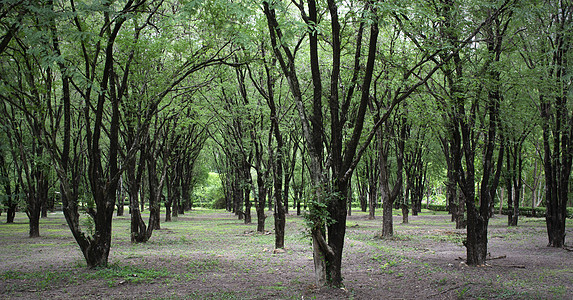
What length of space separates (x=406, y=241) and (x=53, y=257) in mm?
11702

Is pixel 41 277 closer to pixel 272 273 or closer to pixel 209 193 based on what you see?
pixel 272 273

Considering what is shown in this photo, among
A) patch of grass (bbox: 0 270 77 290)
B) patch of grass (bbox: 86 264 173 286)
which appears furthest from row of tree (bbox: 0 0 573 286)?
patch of grass (bbox: 0 270 77 290)

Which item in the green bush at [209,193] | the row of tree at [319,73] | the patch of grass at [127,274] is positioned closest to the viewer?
the row of tree at [319,73]

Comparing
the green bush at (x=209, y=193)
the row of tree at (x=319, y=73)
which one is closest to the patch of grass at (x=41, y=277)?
the row of tree at (x=319, y=73)

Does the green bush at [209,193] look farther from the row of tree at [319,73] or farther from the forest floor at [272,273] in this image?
the forest floor at [272,273]

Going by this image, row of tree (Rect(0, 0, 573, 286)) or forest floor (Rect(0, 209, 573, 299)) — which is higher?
row of tree (Rect(0, 0, 573, 286))

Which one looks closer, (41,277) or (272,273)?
(41,277)

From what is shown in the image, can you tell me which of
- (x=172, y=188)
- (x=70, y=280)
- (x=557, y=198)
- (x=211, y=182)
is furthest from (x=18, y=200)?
(x=211, y=182)

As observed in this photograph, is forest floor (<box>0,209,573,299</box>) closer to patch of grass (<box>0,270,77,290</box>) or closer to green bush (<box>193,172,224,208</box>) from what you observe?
patch of grass (<box>0,270,77,290</box>)

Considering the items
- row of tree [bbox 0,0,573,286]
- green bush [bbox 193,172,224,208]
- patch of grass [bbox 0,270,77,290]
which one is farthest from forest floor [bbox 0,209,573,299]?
green bush [bbox 193,172,224,208]

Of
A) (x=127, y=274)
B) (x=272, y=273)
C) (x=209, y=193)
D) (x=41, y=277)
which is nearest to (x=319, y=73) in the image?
(x=272, y=273)

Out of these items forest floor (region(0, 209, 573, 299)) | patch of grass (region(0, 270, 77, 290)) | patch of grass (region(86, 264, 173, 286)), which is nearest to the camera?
forest floor (region(0, 209, 573, 299))

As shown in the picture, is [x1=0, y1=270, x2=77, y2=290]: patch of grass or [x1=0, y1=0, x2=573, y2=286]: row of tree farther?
[x1=0, y1=270, x2=77, y2=290]: patch of grass

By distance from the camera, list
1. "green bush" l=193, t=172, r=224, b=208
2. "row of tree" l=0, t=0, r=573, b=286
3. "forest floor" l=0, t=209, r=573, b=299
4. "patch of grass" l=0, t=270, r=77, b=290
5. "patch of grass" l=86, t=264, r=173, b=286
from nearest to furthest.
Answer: "row of tree" l=0, t=0, r=573, b=286 → "forest floor" l=0, t=209, r=573, b=299 → "patch of grass" l=0, t=270, r=77, b=290 → "patch of grass" l=86, t=264, r=173, b=286 → "green bush" l=193, t=172, r=224, b=208
